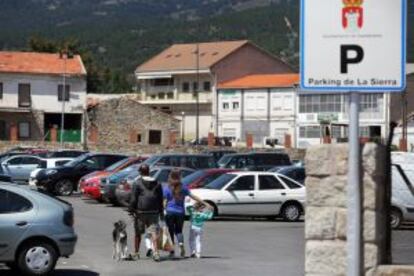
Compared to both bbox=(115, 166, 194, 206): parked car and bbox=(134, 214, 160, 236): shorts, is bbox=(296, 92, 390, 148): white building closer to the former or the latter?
bbox=(115, 166, 194, 206): parked car

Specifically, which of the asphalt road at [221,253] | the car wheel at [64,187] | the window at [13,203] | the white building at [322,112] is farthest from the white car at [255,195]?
the white building at [322,112]

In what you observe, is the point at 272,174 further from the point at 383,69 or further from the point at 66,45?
the point at 66,45

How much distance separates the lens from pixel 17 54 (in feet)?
295

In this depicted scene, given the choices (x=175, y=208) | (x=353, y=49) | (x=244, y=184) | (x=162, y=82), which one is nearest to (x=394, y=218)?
(x=353, y=49)

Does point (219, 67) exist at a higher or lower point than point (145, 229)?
higher

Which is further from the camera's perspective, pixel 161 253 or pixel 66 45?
pixel 66 45

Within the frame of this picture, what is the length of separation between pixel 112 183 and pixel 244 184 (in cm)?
774

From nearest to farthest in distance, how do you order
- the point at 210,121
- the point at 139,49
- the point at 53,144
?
the point at 53,144 → the point at 210,121 → the point at 139,49

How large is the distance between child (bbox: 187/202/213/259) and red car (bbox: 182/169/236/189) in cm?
1054

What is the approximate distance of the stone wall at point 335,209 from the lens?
707 centimetres

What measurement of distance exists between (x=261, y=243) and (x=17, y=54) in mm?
71252

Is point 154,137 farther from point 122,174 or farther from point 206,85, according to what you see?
point 122,174

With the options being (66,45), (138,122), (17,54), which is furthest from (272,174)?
(66,45)

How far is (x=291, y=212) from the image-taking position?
2891 cm
